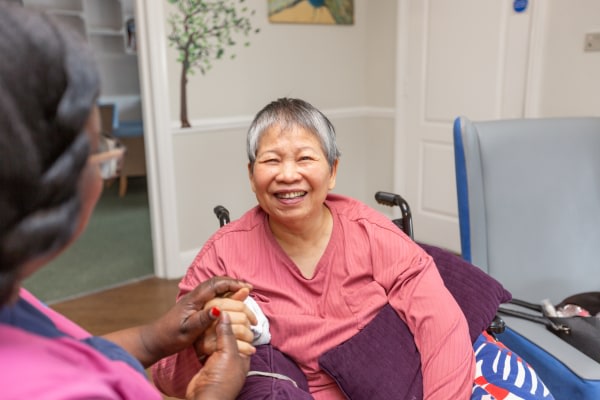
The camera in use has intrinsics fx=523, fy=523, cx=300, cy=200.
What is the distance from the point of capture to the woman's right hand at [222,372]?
911 millimetres

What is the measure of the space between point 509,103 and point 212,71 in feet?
6.08

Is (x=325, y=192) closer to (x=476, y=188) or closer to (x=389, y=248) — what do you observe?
(x=389, y=248)

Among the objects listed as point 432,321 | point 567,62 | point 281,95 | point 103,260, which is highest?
point 567,62

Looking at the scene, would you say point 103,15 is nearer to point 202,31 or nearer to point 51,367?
point 202,31

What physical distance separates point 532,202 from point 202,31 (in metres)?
2.21

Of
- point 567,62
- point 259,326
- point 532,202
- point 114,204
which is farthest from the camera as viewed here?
point 114,204

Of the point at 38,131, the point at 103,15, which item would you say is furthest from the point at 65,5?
the point at 38,131

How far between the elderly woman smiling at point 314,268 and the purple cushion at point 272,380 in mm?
33

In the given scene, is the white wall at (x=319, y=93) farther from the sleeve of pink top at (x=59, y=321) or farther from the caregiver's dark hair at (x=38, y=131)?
the caregiver's dark hair at (x=38, y=131)

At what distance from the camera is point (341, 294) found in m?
1.36

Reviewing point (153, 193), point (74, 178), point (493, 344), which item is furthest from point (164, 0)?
point (74, 178)

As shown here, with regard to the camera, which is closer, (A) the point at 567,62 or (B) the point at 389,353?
(B) the point at 389,353

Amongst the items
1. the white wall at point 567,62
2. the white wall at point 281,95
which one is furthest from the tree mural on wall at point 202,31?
the white wall at point 567,62

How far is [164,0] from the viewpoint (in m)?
2.97
